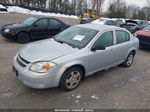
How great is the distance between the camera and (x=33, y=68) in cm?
271

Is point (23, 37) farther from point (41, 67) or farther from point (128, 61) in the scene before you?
point (128, 61)

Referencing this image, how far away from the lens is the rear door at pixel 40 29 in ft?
23.8

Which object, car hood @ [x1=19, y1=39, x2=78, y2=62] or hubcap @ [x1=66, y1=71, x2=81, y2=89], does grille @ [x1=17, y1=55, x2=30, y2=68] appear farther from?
hubcap @ [x1=66, y1=71, x2=81, y2=89]

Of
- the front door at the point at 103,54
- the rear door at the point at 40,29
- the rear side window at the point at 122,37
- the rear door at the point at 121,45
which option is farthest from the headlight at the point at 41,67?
the rear door at the point at 40,29

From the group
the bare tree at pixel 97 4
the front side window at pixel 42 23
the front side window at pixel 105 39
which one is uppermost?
the bare tree at pixel 97 4

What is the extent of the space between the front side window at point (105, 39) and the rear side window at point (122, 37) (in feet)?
1.15

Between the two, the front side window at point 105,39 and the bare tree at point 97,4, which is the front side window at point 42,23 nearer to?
the front side window at point 105,39

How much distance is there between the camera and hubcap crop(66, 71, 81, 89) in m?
3.14

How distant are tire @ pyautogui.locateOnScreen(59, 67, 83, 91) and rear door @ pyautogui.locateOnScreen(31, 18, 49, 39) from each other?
16.2 feet

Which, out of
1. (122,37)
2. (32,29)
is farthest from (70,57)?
(32,29)

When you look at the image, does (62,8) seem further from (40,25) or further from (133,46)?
(133,46)

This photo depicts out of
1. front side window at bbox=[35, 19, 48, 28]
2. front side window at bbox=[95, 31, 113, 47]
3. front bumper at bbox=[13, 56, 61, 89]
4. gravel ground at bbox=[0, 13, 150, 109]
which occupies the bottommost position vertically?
gravel ground at bbox=[0, 13, 150, 109]

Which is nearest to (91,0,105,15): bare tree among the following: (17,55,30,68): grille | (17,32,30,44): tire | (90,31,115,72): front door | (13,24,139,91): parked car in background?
(17,32,30,44): tire

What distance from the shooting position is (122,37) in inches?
174
